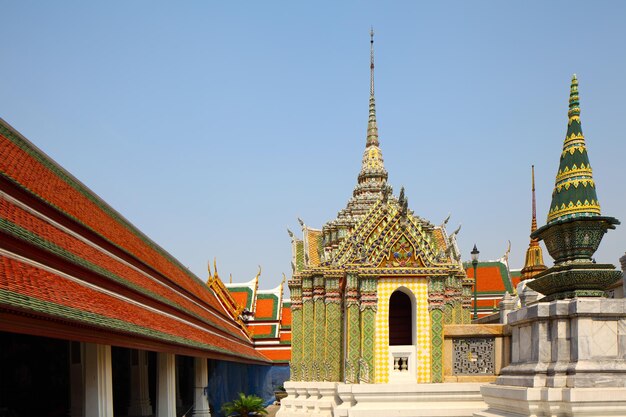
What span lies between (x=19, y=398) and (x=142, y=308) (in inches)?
141

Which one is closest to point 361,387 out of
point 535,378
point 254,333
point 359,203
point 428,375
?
point 428,375

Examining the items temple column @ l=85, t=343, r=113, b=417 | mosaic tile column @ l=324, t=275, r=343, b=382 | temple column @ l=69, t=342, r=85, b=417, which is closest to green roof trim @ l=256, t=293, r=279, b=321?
mosaic tile column @ l=324, t=275, r=343, b=382

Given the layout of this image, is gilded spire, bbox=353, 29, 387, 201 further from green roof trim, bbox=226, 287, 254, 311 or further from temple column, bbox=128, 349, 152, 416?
green roof trim, bbox=226, 287, 254, 311

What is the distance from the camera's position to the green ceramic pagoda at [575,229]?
727cm

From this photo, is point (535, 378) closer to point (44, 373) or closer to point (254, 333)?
point (44, 373)

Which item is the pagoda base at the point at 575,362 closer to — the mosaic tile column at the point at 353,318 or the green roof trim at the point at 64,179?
the green roof trim at the point at 64,179

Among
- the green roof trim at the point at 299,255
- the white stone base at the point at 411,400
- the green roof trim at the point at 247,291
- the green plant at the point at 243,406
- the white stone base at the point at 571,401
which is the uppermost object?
the green roof trim at the point at 299,255

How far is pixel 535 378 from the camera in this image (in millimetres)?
7062

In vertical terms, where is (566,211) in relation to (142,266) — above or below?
above

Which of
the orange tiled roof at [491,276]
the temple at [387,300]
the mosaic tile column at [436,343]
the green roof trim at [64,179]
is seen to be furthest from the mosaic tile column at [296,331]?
the orange tiled roof at [491,276]

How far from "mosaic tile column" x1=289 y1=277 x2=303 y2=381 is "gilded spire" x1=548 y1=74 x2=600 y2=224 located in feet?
51.4

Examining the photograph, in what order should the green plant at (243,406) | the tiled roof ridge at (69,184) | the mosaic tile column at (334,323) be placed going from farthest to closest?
the green plant at (243,406) < the mosaic tile column at (334,323) < the tiled roof ridge at (69,184)

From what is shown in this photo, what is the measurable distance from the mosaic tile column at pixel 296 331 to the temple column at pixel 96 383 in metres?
12.6

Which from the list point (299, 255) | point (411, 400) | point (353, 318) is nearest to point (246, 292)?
point (299, 255)
